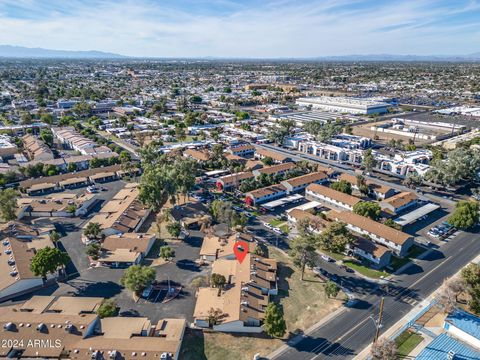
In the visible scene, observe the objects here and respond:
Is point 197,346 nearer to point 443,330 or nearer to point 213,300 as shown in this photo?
point 213,300

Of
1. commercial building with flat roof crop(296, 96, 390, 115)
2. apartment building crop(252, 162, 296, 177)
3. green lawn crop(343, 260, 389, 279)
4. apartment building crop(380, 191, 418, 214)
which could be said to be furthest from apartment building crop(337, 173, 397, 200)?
commercial building with flat roof crop(296, 96, 390, 115)

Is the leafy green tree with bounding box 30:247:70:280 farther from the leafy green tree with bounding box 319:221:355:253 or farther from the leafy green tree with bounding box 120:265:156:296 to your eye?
the leafy green tree with bounding box 319:221:355:253

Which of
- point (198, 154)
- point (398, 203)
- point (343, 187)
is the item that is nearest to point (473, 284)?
point (398, 203)

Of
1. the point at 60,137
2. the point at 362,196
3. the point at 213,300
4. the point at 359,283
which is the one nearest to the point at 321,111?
the point at 362,196

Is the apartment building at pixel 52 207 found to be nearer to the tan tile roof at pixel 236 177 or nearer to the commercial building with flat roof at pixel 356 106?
the tan tile roof at pixel 236 177

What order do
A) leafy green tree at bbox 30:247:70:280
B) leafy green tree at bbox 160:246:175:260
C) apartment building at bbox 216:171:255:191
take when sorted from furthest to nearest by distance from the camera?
apartment building at bbox 216:171:255:191, leafy green tree at bbox 160:246:175:260, leafy green tree at bbox 30:247:70:280

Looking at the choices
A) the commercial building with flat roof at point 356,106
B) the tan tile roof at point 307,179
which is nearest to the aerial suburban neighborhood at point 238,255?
the tan tile roof at point 307,179
